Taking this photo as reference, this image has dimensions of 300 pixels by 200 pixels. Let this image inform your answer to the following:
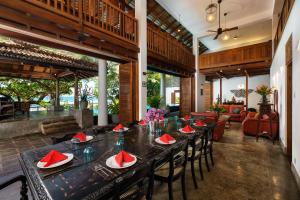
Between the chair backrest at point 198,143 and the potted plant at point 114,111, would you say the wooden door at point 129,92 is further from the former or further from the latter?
the chair backrest at point 198,143

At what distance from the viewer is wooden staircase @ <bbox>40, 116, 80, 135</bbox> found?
5.52 meters

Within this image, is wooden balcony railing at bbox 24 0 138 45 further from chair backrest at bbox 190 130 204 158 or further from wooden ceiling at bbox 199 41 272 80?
wooden ceiling at bbox 199 41 272 80

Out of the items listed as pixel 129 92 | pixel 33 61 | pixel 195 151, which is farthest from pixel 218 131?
pixel 33 61

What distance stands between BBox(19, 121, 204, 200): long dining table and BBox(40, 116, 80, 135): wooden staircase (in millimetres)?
4390

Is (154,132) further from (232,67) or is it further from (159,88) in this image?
(159,88)

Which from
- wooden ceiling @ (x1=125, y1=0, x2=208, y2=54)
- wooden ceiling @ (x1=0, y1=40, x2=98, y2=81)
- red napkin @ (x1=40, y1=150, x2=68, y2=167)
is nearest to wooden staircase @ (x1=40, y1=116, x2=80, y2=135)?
wooden ceiling @ (x1=0, y1=40, x2=98, y2=81)

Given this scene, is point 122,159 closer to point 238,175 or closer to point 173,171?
point 173,171

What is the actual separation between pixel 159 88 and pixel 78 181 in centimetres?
1124

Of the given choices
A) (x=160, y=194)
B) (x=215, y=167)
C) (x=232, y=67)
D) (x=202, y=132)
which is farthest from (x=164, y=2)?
(x=160, y=194)

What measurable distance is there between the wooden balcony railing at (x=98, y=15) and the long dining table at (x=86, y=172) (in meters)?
2.68

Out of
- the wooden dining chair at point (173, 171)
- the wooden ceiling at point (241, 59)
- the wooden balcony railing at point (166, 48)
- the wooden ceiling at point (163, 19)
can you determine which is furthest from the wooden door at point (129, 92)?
the wooden ceiling at point (241, 59)

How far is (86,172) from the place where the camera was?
128cm

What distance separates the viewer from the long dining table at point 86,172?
40.8 inches

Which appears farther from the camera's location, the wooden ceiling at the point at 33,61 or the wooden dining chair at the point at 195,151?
the wooden ceiling at the point at 33,61
